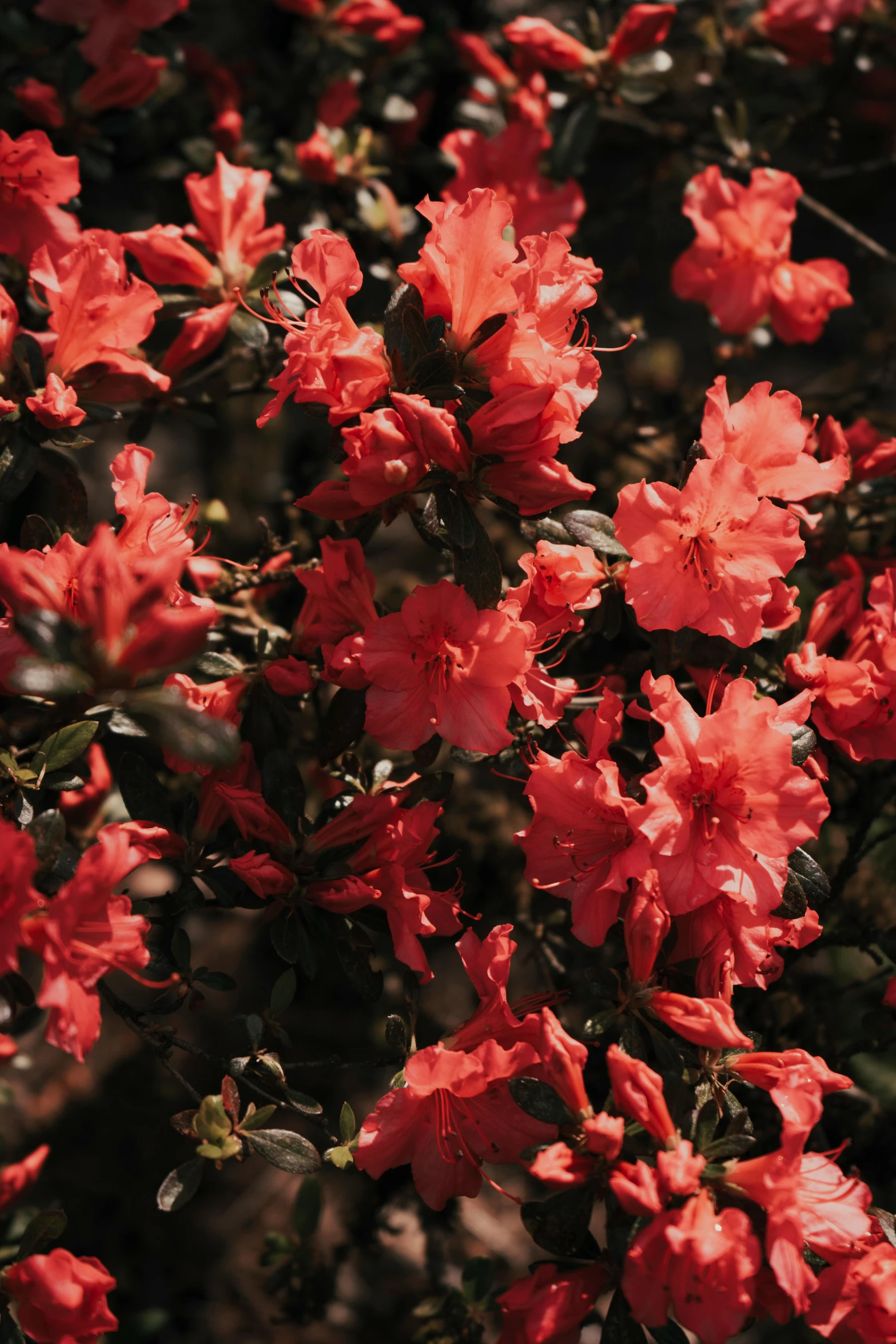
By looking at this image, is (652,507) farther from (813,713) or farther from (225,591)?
(225,591)

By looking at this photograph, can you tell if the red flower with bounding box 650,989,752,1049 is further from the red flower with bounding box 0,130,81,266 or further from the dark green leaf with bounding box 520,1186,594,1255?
the red flower with bounding box 0,130,81,266

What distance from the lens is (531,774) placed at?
3.97 ft

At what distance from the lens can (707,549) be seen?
122 centimetres

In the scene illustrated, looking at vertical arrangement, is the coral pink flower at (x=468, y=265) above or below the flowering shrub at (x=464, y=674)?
above

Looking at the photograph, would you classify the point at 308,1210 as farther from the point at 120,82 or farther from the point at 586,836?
the point at 120,82

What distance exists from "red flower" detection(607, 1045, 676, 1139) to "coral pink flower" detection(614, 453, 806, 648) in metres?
0.47

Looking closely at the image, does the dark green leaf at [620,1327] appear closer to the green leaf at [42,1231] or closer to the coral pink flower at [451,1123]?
the coral pink flower at [451,1123]

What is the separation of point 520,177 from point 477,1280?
5.68ft

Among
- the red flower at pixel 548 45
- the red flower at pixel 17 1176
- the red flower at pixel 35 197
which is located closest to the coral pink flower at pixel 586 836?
the red flower at pixel 17 1176

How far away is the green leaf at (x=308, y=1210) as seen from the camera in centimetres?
179

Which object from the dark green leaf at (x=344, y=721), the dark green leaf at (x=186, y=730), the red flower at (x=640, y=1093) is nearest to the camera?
the dark green leaf at (x=186, y=730)

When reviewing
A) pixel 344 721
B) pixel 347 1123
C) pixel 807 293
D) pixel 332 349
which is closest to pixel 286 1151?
pixel 347 1123

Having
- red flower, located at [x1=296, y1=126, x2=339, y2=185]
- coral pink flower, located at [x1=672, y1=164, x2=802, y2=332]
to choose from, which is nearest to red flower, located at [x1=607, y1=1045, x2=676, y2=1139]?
coral pink flower, located at [x1=672, y1=164, x2=802, y2=332]

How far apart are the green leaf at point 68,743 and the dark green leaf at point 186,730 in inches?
10.2
